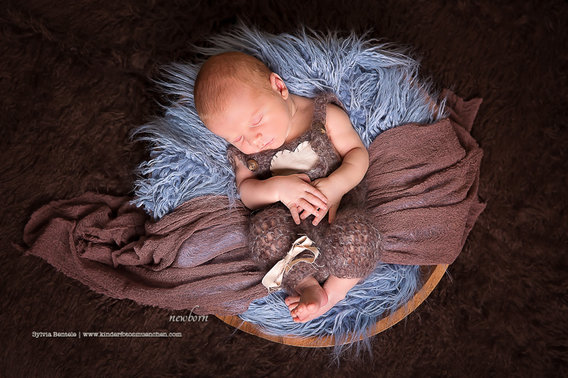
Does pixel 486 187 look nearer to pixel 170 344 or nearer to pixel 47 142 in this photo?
pixel 170 344

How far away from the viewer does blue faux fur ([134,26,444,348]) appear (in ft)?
5.03

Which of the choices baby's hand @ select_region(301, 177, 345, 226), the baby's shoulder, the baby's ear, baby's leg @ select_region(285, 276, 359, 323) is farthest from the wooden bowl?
the baby's ear

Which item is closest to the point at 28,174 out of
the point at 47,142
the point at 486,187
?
the point at 47,142

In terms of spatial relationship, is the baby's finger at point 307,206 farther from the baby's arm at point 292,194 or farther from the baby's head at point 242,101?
the baby's head at point 242,101

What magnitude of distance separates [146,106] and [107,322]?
73cm

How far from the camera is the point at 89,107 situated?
5.84 feet

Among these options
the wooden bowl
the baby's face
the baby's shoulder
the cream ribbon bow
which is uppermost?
the baby's face

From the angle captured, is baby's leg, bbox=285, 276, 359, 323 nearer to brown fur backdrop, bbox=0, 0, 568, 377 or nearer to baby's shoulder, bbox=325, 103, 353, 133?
brown fur backdrop, bbox=0, 0, 568, 377

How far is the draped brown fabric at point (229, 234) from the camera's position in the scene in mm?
1486

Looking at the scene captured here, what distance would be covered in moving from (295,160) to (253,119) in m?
0.22

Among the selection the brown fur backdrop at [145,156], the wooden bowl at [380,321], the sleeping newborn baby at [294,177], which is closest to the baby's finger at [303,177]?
the sleeping newborn baby at [294,177]

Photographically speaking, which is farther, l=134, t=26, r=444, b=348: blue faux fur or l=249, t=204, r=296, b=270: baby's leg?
l=134, t=26, r=444, b=348: blue faux fur

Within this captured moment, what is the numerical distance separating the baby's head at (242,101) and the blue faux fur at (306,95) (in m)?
Answer: 0.22

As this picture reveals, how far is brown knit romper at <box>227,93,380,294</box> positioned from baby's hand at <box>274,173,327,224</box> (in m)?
0.04
